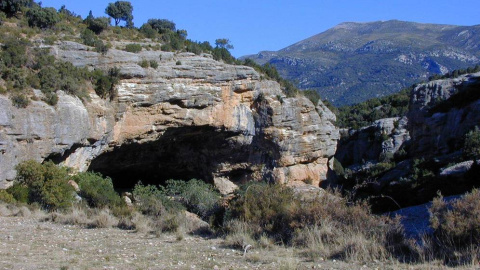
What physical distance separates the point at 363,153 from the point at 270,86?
80.9 feet

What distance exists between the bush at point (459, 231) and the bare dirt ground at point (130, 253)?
0.54 m

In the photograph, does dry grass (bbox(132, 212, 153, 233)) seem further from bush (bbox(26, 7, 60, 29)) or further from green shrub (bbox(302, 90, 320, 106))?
green shrub (bbox(302, 90, 320, 106))

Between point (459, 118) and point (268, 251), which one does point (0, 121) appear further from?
point (459, 118)

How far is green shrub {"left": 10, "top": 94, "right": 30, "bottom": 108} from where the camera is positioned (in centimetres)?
2186

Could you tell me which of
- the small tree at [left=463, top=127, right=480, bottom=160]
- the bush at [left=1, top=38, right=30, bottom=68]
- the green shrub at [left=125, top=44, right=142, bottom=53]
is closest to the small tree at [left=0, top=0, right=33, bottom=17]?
the bush at [left=1, top=38, right=30, bottom=68]

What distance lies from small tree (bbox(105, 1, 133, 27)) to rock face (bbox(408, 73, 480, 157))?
2469 cm

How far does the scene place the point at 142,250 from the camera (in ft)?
30.6

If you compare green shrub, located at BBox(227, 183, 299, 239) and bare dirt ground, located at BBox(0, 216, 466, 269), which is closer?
bare dirt ground, located at BBox(0, 216, 466, 269)

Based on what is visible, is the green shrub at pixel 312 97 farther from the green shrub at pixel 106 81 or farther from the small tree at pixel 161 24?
the green shrub at pixel 106 81

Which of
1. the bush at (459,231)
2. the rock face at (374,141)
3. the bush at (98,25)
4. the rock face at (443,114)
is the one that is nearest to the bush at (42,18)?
the bush at (98,25)

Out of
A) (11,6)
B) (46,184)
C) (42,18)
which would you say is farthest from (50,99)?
(11,6)

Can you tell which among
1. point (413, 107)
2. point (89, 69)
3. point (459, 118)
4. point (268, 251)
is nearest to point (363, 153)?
point (413, 107)

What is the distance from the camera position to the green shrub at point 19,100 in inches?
861

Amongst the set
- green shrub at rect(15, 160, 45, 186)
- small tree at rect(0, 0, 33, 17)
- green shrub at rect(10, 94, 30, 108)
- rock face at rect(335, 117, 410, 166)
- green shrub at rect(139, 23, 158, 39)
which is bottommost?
rock face at rect(335, 117, 410, 166)
